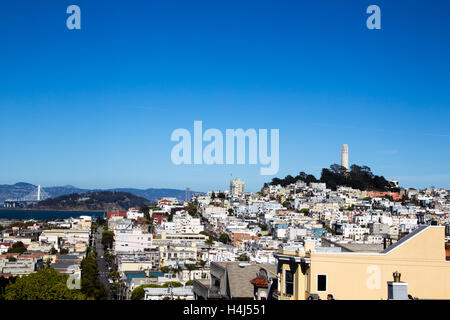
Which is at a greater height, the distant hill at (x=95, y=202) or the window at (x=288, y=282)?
the window at (x=288, y=282)

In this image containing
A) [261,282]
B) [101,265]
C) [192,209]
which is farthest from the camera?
[192,209]

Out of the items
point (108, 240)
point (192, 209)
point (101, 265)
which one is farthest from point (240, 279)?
point (192, 209)

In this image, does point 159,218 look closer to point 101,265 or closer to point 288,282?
point 101,265

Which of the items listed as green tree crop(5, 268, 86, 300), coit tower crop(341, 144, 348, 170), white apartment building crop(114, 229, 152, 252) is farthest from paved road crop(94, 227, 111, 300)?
coit tower crop(341, 144, 348, 170)

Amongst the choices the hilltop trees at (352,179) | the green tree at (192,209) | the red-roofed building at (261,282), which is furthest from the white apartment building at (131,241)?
the red-roofed building at (261,282)

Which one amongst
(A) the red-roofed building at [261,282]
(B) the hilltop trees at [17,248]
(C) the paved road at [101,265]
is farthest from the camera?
(B) the hilltop trees at [17,248]

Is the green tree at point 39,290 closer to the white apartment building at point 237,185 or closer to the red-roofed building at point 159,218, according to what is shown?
the red-roofed building at point 159,218
